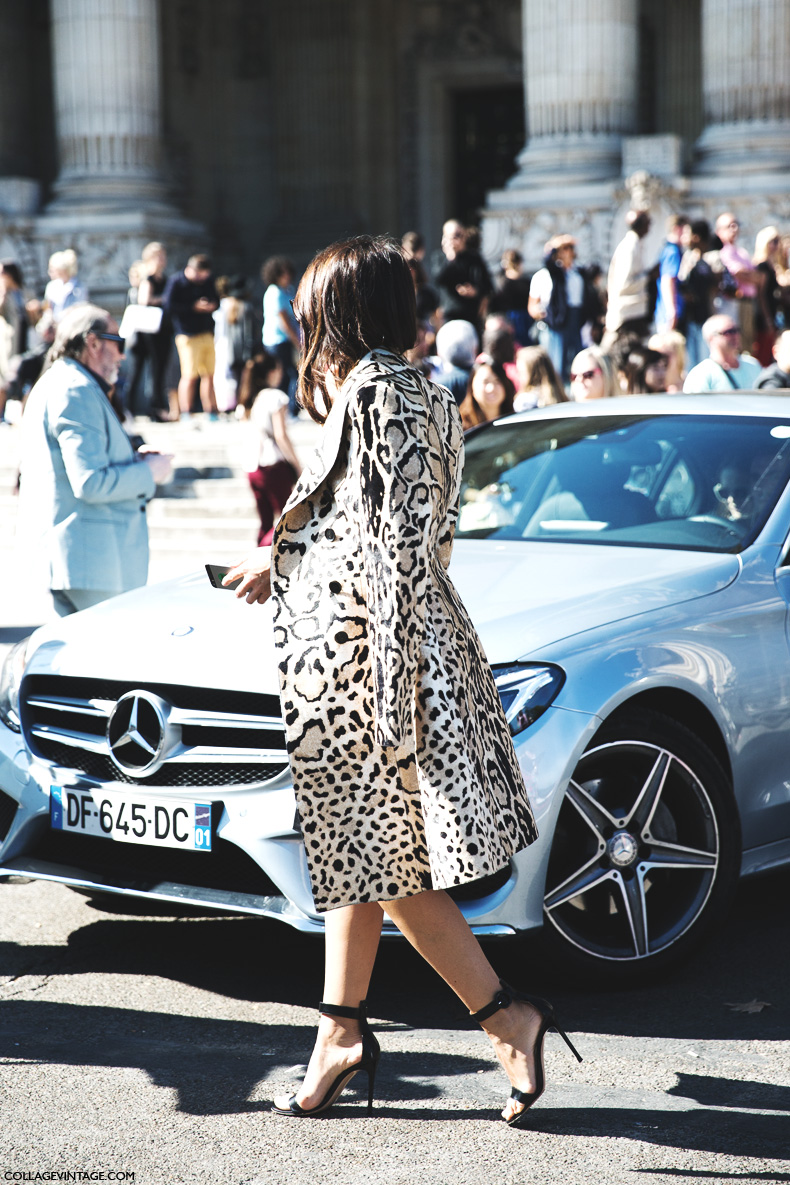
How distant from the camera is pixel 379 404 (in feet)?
10.8

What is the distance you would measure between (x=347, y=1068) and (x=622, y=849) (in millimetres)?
1114

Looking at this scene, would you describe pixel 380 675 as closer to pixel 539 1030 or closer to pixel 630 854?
pixel 539 1030

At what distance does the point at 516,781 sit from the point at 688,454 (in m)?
2.15

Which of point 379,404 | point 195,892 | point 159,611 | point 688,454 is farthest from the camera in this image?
point 688,454

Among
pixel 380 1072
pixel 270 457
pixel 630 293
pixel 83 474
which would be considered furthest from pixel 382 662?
pixel 630 293

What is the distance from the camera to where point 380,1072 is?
386 cm

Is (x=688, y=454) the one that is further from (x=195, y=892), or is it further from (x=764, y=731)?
(x=195, y=892)

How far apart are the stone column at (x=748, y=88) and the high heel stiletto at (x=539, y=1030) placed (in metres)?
16.2

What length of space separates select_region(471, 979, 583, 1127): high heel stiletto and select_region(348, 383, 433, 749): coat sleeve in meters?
0.64

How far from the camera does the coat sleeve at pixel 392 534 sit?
3260mm

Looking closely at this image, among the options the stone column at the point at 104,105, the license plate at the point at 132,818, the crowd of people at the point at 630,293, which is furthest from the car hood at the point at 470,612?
the stone column at the point at 104,105

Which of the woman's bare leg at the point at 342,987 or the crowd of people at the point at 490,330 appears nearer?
the woman's bare leg at the point at 342,987

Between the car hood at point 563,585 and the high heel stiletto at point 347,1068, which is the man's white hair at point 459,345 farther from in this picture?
the high heel stiletto at point 347,1068

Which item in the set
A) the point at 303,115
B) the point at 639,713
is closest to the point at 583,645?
the point at 639,713
